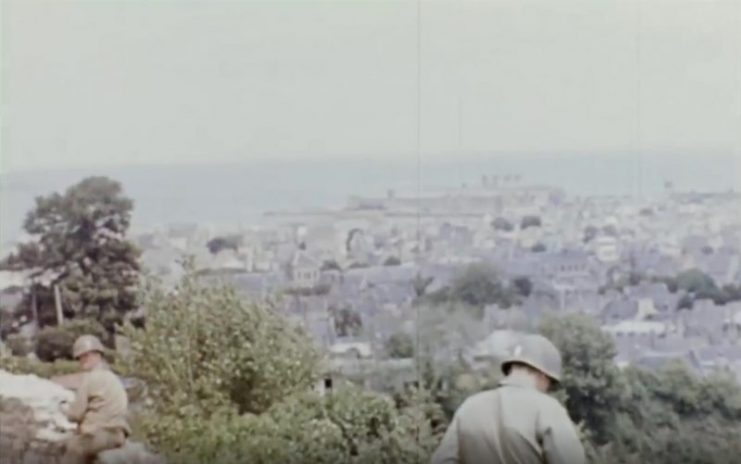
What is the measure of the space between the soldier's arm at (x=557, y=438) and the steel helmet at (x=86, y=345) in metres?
1.13

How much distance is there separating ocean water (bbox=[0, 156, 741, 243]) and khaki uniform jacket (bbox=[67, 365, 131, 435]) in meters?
0.40

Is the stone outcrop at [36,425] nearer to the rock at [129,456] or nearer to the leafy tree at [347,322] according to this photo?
the rock at [129,456]

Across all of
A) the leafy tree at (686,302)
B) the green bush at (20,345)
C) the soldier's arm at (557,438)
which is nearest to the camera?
the soldier's arm at (557,438)

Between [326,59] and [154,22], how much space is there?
0.45m

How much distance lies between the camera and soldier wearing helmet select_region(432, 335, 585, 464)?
360cm

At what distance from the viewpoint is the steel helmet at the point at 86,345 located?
3.79 m

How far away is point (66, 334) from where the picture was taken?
149 inches

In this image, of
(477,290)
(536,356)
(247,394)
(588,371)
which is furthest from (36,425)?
(588,371)

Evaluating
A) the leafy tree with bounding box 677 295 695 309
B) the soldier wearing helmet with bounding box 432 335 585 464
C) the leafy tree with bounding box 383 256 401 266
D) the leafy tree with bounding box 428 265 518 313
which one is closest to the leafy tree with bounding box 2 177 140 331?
the leafy tree with bounding box 383 256 401 266

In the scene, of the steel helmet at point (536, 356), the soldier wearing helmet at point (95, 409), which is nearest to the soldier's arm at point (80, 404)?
the soldier wearing helmet at point (95, 409)

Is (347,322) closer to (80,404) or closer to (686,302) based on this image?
(80,404)

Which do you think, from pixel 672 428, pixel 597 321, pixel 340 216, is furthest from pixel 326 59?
pixel 672 428

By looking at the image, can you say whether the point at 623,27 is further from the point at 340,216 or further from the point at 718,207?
the point at 340,216

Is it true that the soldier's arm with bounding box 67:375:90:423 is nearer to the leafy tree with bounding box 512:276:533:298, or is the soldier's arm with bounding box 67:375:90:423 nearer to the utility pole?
the utility pole
